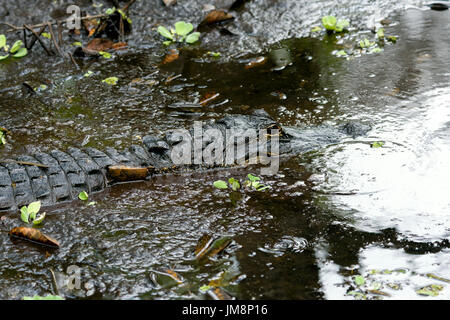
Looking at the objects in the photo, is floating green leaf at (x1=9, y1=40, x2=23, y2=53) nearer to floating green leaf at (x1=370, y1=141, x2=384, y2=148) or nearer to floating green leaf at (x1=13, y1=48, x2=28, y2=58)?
floating green leaf at (x1=13, y1=48, x2=28, y2=58)

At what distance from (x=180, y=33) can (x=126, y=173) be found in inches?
126

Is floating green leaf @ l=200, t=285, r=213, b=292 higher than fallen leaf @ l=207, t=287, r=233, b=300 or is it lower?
higher

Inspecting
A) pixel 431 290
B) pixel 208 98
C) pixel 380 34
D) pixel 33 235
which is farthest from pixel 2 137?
pixel 380 34

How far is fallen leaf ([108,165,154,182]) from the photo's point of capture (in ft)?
12.7

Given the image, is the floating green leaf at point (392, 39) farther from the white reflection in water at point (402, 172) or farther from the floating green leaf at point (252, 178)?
the floating green leaf at point (252, 178)

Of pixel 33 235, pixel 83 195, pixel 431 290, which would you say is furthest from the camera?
pixel 83 195

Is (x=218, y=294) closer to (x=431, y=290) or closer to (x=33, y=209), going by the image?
(x=431, y=290)

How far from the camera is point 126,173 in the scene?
3.91m

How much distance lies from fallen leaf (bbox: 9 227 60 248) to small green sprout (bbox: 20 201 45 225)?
133 millimetres

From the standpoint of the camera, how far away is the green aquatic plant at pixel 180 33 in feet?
21.3

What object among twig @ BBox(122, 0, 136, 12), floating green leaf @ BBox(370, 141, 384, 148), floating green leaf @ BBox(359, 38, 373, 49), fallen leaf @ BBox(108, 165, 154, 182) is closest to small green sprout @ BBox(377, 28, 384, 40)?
floating green leaf @ BBox(359, 38, 373, 49)
